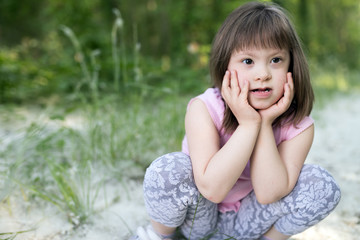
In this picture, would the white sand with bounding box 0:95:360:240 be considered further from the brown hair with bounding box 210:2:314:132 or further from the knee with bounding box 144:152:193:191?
the brown hair with bounding box 210:2:314:132

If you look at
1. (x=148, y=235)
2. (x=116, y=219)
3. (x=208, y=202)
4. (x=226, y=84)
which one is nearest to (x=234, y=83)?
(x=226, y=84)

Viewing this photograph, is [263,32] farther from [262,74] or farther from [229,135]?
[229,135]

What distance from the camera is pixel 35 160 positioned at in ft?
5.72

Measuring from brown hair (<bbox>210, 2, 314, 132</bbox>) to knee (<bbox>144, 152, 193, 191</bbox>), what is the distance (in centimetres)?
20

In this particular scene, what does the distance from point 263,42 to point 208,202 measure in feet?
1.81

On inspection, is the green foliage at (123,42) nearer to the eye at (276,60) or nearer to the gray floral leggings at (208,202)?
the eye at (276,60)

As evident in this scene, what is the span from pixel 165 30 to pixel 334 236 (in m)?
3.92

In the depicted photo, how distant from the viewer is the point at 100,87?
3.29 metres

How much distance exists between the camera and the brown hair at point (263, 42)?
1.06 meters

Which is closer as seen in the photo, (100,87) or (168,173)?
(168,173)

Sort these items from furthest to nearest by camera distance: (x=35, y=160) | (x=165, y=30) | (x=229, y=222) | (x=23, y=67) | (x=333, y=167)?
(x=165, y=30) < (x=23, y=67) < (x=333, y=167) < (x=35, y=160) < (x=229, y=222)

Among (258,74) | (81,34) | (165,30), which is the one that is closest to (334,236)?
(258,74)

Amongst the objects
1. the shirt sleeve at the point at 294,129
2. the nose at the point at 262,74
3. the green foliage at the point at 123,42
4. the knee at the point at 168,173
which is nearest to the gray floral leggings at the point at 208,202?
the knee at the point at 168,173

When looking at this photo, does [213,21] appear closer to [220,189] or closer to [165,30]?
[165,30]
